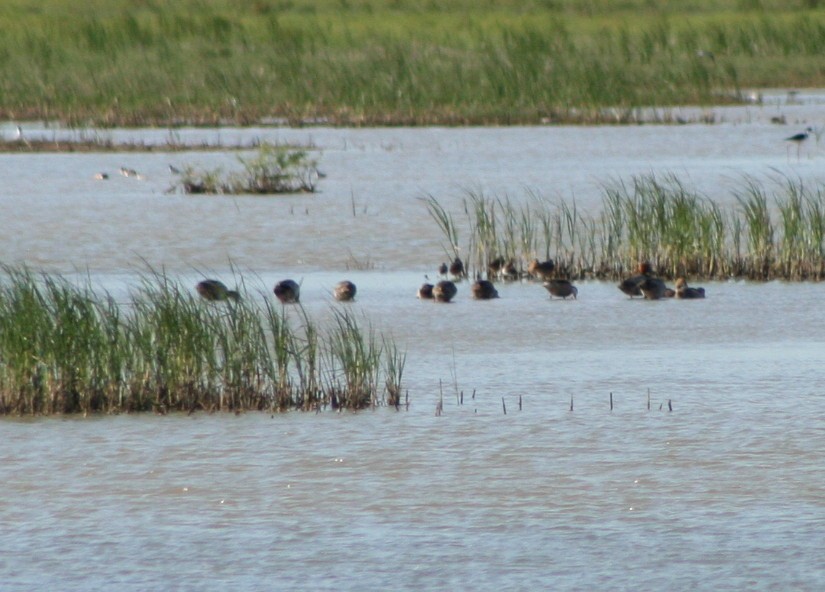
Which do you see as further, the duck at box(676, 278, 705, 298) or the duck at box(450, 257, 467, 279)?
the duck at box(450, 257, 467, 279)

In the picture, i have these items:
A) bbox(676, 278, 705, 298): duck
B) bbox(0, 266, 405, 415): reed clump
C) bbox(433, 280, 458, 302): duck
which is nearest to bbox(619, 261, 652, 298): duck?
bbox(676, 278, 705, 298): duck

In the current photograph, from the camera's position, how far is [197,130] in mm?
23578

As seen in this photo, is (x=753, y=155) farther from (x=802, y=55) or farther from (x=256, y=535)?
(x=256, y=535)

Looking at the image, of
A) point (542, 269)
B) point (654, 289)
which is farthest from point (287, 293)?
point (654, 289)

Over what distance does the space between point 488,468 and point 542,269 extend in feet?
15.7

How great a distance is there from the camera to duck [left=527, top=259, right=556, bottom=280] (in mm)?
10664

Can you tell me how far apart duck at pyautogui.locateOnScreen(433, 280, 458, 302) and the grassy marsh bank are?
13.9 m

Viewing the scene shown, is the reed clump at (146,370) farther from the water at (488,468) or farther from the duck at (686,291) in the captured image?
the duck at (686,291)

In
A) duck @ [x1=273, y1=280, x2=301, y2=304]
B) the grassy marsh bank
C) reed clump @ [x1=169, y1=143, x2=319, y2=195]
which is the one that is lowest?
duck @ [x1=273, y1=280, x2=301, y2=304]


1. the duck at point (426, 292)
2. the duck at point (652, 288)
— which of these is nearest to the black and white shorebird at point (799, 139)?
the duck at point (652, 288)

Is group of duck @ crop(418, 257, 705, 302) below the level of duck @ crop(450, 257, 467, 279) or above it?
below

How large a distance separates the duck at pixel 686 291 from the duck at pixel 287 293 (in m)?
2.19

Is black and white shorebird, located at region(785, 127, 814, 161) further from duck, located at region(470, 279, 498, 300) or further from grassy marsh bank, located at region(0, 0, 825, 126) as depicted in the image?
duck, located at region(470, 279, 498, 300)

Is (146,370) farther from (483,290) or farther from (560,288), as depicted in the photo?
(560,288)
